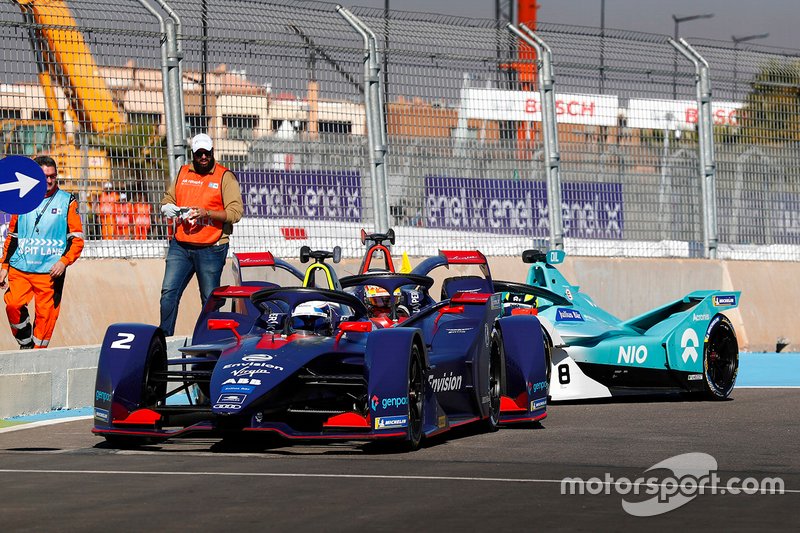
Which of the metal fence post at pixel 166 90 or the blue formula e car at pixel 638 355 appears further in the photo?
the metal fence post at pixel 166 90

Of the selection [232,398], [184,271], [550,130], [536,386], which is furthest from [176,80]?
[232,398]

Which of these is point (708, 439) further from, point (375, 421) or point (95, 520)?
point (95, 520)

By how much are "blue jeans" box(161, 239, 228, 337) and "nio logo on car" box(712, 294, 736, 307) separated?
4.09 metres

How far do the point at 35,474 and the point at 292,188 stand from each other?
7.84m

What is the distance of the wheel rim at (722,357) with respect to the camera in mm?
12789

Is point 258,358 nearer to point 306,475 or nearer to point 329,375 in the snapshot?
point 329,375

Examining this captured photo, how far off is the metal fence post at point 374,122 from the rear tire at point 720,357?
4236 millimetres

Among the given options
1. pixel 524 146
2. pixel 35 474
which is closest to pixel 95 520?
pixel 35 474

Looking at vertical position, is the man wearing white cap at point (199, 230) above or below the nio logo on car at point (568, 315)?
above

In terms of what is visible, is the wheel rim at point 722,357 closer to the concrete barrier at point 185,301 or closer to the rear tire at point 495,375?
the rear tire at point 495,375

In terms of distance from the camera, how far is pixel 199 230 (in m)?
13.1

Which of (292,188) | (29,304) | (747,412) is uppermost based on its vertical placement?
(292,188)

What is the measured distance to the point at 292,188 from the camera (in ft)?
50.9

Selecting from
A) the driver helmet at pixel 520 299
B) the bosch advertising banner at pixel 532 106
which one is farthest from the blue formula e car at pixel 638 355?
the bosch advertising banner at pixel 532 106
